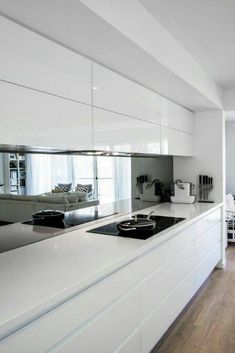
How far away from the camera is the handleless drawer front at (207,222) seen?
119 inches

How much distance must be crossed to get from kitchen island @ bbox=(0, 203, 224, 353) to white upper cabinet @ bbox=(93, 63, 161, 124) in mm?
943

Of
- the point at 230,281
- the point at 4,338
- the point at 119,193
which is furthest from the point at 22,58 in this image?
the point at 230,281

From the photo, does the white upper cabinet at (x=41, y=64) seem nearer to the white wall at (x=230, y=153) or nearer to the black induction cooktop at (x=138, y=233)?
the black induction cooktop at (x=138, y=233)

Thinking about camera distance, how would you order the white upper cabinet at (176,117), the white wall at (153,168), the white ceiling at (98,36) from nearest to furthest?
the white ceiling at (98,36)
the white upper cabinet at (176,117)
the white wall at (153,168)

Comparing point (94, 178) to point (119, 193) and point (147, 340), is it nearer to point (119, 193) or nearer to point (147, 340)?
point (119, 193)

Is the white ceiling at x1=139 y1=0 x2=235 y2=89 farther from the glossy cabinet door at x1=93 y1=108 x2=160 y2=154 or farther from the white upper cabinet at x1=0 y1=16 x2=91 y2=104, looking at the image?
the glossy cabinet door at x1=93 y1=108 x2=160 y2=154

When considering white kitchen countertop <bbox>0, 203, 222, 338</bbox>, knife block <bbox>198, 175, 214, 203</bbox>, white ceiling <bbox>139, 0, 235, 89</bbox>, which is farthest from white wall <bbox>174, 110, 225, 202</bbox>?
white kitchen countertop <bbox>0, 203, 222, 338</bbox>

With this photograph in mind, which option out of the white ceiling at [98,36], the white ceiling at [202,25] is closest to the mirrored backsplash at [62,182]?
the white ceiling at [98,36]

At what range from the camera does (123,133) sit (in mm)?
2316

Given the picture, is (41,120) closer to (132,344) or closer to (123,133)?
(123,133)

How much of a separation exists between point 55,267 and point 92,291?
0.22 metres

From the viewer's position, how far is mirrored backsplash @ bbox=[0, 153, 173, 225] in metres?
1.86

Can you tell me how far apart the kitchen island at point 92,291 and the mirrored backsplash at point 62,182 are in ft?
0.85

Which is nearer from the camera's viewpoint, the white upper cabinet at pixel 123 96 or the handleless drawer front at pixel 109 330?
the handleless drawer front at pixel 109 330
